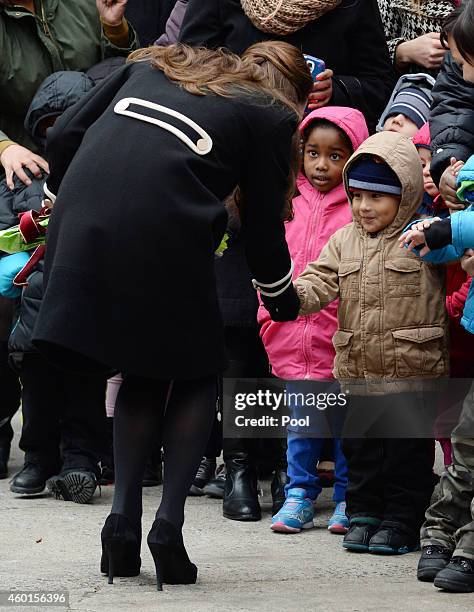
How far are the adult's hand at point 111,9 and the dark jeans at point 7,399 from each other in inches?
62.7

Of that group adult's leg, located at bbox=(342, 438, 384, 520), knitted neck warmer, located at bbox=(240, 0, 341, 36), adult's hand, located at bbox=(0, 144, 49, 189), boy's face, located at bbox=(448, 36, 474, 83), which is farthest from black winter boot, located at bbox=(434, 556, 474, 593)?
adult's hand, located at bbox=(0, 144, 49, 189)

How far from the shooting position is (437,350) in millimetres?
4609

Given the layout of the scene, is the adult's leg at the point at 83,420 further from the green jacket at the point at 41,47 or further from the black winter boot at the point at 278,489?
the green jacket at the point at 41,47

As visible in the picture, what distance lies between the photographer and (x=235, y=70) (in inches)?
160

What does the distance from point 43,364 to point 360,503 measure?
1.56 m

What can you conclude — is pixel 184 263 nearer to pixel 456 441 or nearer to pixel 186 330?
pixel 186 330

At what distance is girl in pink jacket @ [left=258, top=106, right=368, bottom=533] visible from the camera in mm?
4988

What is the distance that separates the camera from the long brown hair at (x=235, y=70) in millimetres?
3955

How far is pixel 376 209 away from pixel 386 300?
333 mm

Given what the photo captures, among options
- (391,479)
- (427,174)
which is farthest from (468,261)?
(391,479)

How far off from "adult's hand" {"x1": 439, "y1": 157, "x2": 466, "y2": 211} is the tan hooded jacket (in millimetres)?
165

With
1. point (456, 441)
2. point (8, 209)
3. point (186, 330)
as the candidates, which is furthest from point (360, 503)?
point (8, 209)

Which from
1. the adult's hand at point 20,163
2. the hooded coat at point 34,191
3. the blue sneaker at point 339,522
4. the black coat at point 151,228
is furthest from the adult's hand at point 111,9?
the blue sneaker at point 339,522

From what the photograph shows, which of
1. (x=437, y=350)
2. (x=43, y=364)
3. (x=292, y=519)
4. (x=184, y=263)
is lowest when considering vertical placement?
(x=292, y=519)
